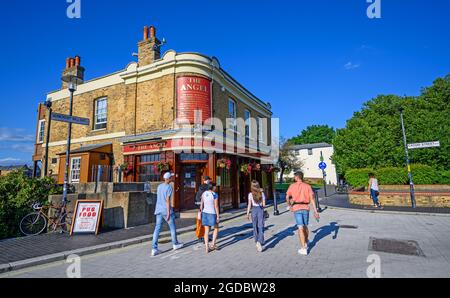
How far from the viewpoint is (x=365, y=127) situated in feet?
83.9

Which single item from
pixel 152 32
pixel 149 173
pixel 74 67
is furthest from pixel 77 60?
pixel 149 173

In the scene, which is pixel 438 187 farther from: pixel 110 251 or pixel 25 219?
pixel 25 219

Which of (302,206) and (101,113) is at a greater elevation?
(101,113)

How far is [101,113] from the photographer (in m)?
A: 15.9

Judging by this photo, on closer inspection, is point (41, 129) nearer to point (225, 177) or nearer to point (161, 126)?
point (161, 126)

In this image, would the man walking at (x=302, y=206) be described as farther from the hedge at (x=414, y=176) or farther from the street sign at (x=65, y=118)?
the hedge at (x=414, y=176)

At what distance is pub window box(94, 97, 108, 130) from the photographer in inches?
617

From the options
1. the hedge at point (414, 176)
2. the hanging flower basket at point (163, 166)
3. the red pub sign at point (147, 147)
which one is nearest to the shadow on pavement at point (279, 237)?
the hanging flower basket at point (163, 166)

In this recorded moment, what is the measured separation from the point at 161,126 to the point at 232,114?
5211 mm

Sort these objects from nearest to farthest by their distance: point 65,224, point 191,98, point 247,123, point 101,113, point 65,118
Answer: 1. point 65,224
2. point 65,118
3. point 191,98
4. point 101,113
5. point 247,123

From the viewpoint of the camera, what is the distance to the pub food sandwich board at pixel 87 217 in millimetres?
8211

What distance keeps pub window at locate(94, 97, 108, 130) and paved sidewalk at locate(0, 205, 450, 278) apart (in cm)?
1094

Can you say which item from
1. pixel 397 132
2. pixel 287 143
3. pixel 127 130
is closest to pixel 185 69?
pixel 127 130

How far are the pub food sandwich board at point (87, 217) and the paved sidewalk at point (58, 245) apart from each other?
32 cm
